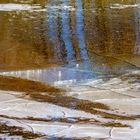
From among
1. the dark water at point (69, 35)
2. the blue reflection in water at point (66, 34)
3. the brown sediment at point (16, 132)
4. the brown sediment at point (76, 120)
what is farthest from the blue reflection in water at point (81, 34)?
the brown sediment at point (16, 132)

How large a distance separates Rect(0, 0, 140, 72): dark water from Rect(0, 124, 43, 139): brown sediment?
3.02m

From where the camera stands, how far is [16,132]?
18.3 ft

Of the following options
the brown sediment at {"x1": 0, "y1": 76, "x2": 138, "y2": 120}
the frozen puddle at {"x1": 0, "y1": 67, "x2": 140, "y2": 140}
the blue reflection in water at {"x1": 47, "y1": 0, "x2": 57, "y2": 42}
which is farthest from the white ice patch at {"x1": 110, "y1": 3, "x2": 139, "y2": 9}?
the brown sediment at {"x1": 0, "y1": 76, "x2": 138, "y2": 120}

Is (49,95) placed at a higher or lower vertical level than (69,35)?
lower

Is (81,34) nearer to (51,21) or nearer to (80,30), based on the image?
(80,30)

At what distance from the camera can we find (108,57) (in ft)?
31.4

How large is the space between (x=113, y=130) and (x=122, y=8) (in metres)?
11.6

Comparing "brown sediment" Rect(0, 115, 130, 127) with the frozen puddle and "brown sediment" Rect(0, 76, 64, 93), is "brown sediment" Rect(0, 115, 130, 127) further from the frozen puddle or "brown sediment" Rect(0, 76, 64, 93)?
"brown sediment" Rect(0, 76, 64, 93)

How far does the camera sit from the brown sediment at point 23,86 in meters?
7.33

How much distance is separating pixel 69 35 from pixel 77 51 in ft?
6.11

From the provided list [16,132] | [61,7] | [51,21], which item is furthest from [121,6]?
[16,132]

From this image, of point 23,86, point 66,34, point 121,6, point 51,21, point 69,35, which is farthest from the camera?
point 121,6

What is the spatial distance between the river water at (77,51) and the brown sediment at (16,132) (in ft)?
0.48

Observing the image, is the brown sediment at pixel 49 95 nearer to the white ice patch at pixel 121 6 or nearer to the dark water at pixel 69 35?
the dark water at pixel 69 35
